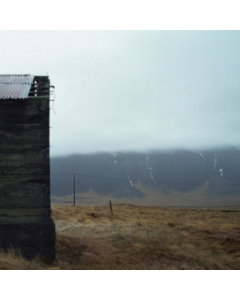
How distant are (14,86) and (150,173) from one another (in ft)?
512

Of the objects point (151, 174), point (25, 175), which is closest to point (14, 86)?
point (25, 175)

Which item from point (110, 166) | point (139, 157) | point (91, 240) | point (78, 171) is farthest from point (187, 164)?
point (91, 240)

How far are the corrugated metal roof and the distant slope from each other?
109 m

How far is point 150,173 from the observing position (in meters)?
164

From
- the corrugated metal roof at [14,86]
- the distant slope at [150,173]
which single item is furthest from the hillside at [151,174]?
the corrugated metal roof at [14,86]

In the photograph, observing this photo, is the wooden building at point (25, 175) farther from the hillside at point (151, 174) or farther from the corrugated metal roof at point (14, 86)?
the hillside at point (151, 174)

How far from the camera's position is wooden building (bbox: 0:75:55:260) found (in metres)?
8.85

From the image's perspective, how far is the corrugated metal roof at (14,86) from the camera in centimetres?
922

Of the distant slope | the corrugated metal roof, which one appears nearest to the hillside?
the distant slope

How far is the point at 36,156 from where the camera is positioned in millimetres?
9180

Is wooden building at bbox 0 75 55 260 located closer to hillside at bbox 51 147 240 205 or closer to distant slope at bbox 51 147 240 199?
hillside at bbox 51 147 240 205

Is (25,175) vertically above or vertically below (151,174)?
above

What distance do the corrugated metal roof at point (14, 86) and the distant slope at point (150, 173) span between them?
109m

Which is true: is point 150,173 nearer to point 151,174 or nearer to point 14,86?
point 151,174
